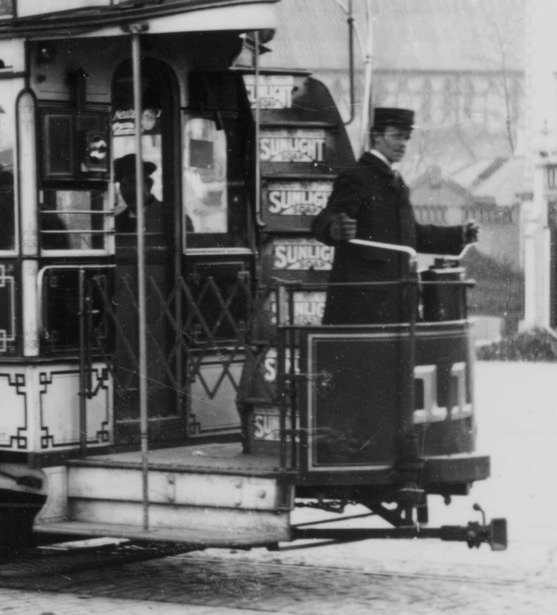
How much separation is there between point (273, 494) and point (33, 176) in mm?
2112

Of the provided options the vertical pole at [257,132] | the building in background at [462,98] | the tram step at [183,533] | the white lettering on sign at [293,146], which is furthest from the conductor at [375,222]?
the building in background at [462,98]

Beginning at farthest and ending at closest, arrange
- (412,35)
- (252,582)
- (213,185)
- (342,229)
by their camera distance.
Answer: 1. (412,35)
2. (213,185)
3. (252,582)
4. (342,229)

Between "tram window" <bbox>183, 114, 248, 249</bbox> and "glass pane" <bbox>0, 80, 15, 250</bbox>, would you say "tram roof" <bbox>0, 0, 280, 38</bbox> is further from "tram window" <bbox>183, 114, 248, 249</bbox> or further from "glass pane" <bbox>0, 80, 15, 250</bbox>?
"tram window" <bbox>183, 114, 248, 249</bbox>

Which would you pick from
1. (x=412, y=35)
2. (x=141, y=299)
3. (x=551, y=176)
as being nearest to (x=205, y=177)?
(x=141, y=299)

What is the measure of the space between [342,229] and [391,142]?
1.98 ft

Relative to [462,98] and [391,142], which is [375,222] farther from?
[462,98]

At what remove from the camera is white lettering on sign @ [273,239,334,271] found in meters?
8.58

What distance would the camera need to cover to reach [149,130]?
847 cm

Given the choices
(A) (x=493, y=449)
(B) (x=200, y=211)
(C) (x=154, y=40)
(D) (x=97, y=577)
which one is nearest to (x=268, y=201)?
(B) (x=200, y=211)

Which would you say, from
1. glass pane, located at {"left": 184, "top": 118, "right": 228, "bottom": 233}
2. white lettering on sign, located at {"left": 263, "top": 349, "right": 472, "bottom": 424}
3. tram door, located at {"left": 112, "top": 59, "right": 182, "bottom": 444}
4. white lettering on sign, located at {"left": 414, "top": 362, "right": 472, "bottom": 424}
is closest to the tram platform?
tram door, located at {"left": 112, "top": 59, "right": 182, "bottom": 444}

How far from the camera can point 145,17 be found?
7426 millimetres

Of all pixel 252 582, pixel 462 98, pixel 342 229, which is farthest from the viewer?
pixel 462 98

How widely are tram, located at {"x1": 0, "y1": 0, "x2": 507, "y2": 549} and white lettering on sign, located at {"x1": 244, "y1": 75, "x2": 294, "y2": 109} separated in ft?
0.04

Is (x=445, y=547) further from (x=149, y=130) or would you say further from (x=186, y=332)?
(x=149, y=130)
